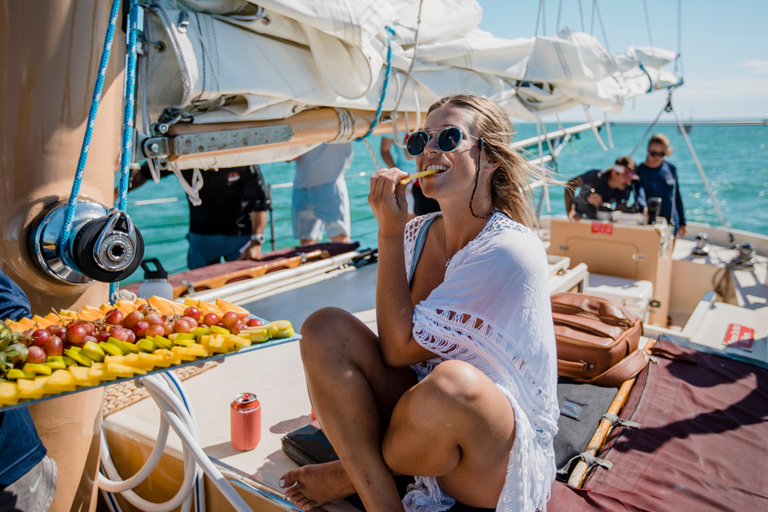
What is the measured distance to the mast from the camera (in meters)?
1.30

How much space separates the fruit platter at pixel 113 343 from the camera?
3.44 feet

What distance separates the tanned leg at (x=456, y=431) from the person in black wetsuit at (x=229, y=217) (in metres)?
2.63

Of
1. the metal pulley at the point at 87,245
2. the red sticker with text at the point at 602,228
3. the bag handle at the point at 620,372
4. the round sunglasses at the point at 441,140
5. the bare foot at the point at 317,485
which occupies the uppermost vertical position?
the round sunglasses at the point at 441,140

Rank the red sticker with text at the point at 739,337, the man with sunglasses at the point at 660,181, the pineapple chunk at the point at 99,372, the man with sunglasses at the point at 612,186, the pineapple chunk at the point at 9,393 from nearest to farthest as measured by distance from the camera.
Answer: the pineapple chunk at the point at 9,393, the pineapple chunk at the point at 99,372, the red sticker with text at the point at 739,337, the man with sunglasses at the point at 612,186, the man with sunglasses at the point at 660,181

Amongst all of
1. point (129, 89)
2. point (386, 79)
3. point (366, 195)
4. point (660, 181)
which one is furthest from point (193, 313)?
point (366, 195)

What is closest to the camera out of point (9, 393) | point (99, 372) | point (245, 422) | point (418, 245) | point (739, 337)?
point (9, 393)

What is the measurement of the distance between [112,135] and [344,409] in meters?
0.97

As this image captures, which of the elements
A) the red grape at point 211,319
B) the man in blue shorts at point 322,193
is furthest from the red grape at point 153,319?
the man in blue shorts at point 322,193

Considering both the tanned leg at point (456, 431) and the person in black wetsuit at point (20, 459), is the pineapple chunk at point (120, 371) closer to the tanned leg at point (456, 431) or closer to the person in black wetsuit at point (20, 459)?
the person in black wetsuit at point (20, 459)

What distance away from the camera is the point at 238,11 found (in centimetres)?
173

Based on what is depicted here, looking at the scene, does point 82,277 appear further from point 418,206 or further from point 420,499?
point 418,206

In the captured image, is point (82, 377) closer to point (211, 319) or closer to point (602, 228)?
point (211, 319)

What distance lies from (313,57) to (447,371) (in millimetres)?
1278

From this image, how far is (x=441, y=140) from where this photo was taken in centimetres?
149
